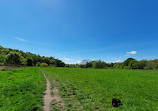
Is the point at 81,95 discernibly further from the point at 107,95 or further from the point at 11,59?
the point at 11,59

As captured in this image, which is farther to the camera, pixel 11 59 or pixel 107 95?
pixel 11 59

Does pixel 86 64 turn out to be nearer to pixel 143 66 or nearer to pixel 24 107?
pixel 143 66

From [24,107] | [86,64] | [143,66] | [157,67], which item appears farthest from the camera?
[86,64]

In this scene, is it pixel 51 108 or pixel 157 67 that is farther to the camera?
pixel 157 67

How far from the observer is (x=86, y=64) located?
88.0m

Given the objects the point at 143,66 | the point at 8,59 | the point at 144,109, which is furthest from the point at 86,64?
the point at 144,109

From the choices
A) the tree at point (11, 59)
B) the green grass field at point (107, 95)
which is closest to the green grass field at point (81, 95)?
the green grass field at point (107, 95)

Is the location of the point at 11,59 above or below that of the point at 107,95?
above

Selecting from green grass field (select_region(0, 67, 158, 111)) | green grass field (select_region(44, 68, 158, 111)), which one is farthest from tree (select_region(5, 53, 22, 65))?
green grass field (select_region(44, 68, 158, 111))

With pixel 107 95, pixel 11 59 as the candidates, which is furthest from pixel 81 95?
pixel 11 59

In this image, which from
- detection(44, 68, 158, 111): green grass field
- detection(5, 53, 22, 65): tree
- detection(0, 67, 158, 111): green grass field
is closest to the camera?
detection(0, 67, 158, 111): green grass field

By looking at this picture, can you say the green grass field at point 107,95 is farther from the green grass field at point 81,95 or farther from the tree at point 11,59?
the tree at point 11,59

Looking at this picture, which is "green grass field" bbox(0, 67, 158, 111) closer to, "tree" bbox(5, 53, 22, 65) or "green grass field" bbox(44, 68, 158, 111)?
"green grass field" bbox(44, 68, 158, 111)

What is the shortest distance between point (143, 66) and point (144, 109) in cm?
9225
